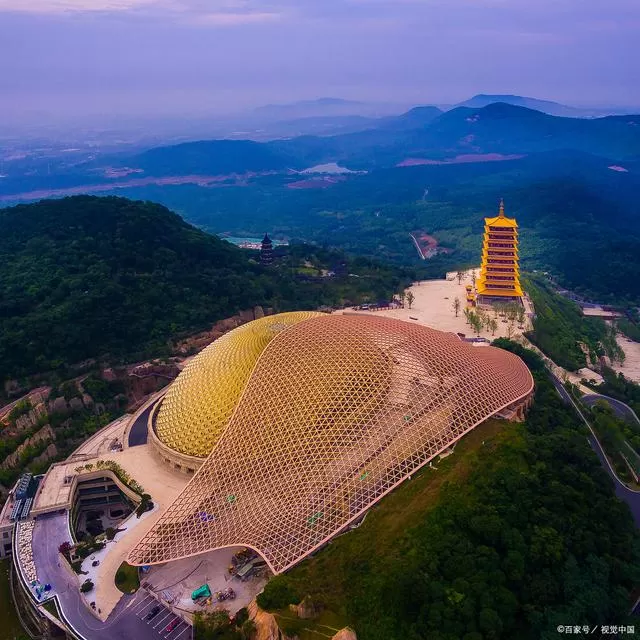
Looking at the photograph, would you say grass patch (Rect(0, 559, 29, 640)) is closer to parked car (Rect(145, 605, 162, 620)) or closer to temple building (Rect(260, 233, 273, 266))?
parked car (Rect(145, 605, 162, 620))

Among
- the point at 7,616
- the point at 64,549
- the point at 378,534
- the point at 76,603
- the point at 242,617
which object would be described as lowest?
the point at 7,616

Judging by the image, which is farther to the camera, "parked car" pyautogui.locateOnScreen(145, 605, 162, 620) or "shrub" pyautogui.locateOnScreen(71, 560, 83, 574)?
"shrub" pyautogui.locateOnScreen(71, 560, 83, 574)

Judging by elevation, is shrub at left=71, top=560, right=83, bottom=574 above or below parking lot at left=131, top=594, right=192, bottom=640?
below

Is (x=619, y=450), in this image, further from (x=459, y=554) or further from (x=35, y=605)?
(x=35, y=605)

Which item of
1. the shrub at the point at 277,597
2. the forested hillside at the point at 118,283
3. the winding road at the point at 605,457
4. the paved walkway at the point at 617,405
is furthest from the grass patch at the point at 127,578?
the paved walkway at the point at 617,405

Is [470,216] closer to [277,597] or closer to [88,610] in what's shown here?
[277,597]

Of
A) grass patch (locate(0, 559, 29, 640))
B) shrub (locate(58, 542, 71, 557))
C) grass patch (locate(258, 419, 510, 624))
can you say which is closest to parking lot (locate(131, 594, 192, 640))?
grass patch (locate(258, 419, 510, 624))

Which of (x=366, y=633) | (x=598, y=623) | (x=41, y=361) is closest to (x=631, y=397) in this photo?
(x=598, y=623)

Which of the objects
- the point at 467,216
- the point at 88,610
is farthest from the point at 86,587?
the point at 467,216
